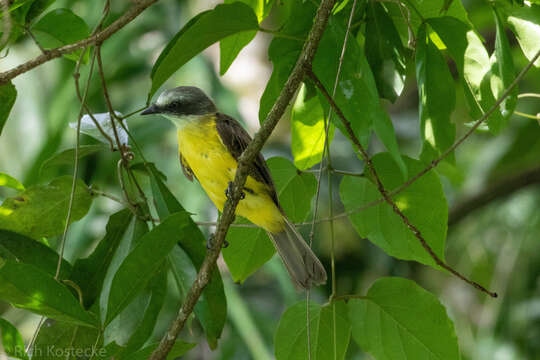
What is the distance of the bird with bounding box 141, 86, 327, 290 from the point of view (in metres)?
2.45

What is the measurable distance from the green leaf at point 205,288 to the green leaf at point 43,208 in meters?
0.22

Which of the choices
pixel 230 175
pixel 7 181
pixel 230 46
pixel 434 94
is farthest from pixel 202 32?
pixel 230 175

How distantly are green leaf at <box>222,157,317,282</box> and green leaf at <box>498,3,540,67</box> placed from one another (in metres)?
0.70

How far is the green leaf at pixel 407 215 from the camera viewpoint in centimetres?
174

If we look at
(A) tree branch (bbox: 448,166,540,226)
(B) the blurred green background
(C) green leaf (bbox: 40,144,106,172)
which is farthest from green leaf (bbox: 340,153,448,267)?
(A) tree branch (bbox: 448,166,540,226)

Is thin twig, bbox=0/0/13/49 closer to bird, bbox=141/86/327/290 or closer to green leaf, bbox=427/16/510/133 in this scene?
bird, bbox=141/86/327/290

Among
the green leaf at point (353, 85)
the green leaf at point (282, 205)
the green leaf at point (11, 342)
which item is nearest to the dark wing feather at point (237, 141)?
the green leaf at point (282, 205)

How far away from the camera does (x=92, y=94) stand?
483 cm

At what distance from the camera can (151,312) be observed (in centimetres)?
175

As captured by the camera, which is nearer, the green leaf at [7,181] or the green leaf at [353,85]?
the green leaf at [353,85]

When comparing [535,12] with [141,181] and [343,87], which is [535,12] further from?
[141,181]

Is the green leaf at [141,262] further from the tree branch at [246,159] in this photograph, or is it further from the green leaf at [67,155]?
the green leaf at [67,155]

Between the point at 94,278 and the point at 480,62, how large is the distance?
1.19 meters

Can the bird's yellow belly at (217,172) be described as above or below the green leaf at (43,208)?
below
